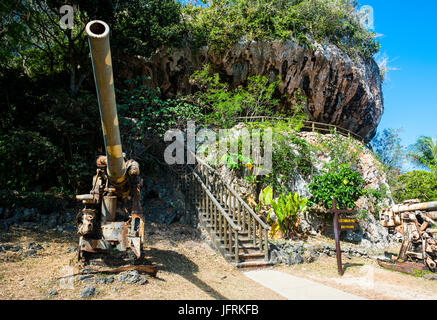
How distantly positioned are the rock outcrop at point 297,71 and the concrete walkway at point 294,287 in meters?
9.49

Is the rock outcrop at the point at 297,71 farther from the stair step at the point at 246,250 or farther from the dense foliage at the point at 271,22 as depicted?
the stair step at the point at 246,250

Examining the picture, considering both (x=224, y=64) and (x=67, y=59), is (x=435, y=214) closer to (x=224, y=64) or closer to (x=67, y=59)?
(x=224, y=64)

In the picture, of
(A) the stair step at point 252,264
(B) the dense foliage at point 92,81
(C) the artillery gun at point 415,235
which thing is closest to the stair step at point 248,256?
(A) the stair step at point 252,264

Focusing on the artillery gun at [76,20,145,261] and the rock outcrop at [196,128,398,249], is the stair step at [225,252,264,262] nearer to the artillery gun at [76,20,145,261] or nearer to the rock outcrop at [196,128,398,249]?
the artillery gun at [76,20,145,261]

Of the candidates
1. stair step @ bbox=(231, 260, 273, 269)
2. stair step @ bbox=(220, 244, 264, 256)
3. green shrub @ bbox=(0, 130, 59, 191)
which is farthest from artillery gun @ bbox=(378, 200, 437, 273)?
green shrub @ bbox=(0, 130, 59, 191)

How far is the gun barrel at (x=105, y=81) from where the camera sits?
250cm

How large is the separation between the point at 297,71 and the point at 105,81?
14007 millimetres

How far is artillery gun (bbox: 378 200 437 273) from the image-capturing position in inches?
253

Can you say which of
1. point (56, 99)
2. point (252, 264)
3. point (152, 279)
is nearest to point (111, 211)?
point (152, 279)

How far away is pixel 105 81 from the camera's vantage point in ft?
9.07

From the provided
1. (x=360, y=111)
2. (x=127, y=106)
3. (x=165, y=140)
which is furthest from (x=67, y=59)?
(x=360, y=111)

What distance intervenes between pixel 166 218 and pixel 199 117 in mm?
3945

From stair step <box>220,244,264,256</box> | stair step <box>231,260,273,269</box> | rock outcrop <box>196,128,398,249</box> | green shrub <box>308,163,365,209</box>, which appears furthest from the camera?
rock outcrop <box>196,128,398,249</box>

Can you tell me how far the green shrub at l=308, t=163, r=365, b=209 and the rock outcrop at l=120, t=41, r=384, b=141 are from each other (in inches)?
289
